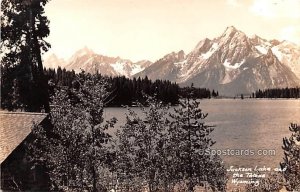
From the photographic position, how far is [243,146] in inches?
2403

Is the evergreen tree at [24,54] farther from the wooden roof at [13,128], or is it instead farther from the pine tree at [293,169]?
the pine tree at [293,169]

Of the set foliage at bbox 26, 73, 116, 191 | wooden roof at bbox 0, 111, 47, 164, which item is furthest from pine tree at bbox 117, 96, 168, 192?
wooden roof at bbox 0, 111, 47, 164

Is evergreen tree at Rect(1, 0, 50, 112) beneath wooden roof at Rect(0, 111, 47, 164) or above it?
above

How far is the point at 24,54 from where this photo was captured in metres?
31.7

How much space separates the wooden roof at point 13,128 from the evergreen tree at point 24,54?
222cm

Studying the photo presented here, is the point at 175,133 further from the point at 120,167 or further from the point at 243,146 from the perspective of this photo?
the point at 243,146

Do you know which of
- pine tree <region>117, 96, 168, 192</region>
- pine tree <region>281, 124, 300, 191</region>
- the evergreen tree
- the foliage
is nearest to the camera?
the foliage

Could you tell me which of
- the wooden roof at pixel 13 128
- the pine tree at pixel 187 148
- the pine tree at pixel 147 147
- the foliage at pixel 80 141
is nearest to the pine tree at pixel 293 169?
the pine tree at pixel 187 148

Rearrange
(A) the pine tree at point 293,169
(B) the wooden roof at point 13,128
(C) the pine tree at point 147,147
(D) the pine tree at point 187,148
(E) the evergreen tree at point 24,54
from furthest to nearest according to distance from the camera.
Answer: (E) the evergreen tree at point 24,54
(B) the wooden roof at point 13,128
(D) the pine tree at point 187,148
(C) the pine tree at point 147,147
(A) the pine tree at point 293,169

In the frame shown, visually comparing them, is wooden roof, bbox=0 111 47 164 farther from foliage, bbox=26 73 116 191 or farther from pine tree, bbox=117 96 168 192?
pine tree, bbox=117 96 168 192

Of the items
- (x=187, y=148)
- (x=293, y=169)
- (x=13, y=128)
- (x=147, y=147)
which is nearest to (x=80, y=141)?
(x=147, y=147)

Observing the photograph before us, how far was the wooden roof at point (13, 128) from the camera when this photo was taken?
90.3 feet

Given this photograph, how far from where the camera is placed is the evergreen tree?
30.9 metres

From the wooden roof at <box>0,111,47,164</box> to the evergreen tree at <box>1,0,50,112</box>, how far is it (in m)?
2.22
